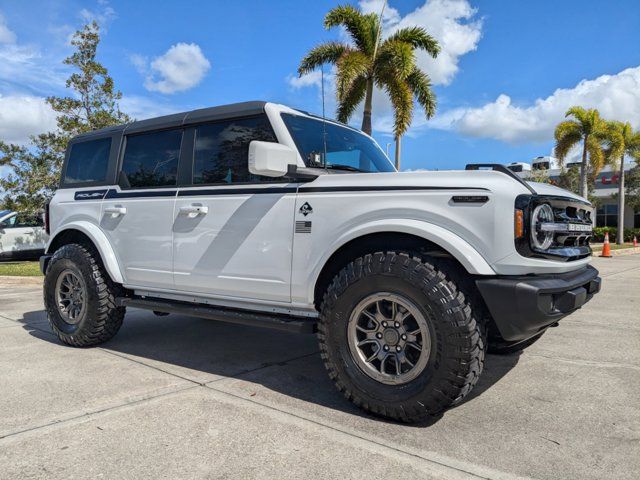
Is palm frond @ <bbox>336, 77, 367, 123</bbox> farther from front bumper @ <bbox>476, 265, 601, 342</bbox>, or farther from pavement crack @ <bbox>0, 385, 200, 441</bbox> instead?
front bumper @ <bbox>476, 265, 601, 342</bbox>

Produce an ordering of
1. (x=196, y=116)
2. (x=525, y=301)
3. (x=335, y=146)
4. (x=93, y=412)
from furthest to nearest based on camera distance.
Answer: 1. (x=196, y=116)
2. (x=335, y=146)
3. (x=93, y=412)
4. (x=525, y=301)

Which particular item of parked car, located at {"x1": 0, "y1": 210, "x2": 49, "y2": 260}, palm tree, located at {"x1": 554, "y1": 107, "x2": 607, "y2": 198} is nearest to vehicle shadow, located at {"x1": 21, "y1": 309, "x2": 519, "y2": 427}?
parked car, located at {"x1": 0, "y1": 210, "x2": 49, "y2": 260}

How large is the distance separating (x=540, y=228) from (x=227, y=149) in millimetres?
2362

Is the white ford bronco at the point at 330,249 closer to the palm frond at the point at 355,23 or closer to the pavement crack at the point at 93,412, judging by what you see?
the pavement crack at the point at 93,412

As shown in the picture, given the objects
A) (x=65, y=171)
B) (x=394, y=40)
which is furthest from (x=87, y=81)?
(x=65, y=171)

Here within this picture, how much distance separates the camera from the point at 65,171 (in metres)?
5.25

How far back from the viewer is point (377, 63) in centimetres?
1563

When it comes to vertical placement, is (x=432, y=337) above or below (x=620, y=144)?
below

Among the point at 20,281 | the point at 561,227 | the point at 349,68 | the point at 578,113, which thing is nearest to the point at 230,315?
the point at 561,227

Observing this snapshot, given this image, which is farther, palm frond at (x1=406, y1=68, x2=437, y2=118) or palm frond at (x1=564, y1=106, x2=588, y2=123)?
palm frond at (x1=564, y1=106, x2=588, y2=123)

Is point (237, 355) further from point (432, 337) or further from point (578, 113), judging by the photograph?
point (578, 113)

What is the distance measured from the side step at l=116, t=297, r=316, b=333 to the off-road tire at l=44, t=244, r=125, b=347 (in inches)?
6.6

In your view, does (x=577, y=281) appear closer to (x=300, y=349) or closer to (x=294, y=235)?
(x=294, y=235)

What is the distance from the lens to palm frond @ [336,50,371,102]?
48.9 ft
